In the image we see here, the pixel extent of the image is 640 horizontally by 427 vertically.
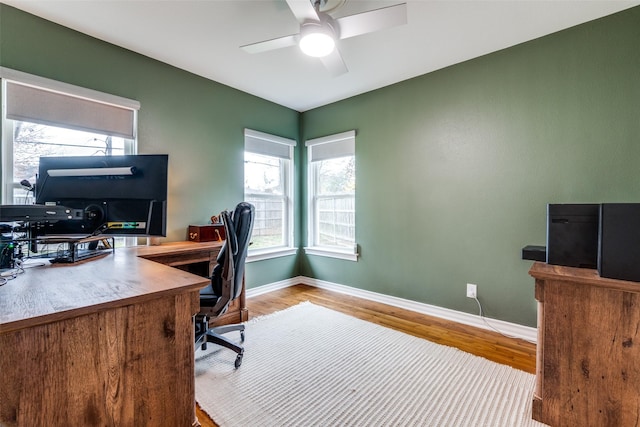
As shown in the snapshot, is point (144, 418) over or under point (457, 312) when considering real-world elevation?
over

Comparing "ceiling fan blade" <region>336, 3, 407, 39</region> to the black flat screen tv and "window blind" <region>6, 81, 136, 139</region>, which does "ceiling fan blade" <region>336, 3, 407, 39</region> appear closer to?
the black flat screen tv

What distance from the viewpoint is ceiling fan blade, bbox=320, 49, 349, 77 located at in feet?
6.63

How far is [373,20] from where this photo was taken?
168 cm

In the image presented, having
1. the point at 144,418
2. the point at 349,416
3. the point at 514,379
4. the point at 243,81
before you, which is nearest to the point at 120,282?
the point at 144,418

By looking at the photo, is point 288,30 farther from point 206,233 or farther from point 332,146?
point 206,233

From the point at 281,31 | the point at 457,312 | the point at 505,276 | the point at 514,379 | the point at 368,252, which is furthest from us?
the point at 368,252

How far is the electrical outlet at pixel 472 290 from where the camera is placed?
8.77ft

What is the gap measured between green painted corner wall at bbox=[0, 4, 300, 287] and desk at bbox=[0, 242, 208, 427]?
168 centimetres

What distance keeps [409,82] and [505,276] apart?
85.6 inches

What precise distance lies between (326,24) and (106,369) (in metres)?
2.06

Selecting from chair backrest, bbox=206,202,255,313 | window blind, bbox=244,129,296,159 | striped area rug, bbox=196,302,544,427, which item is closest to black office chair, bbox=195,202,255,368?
chair backrest, bbox=206,202,255,313

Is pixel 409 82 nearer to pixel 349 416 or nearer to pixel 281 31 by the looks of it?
pixel 281 31

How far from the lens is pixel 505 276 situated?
2.53 m

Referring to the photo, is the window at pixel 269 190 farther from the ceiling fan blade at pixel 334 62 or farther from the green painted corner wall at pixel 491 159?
the ceiling fan blade at pixel 334 62
